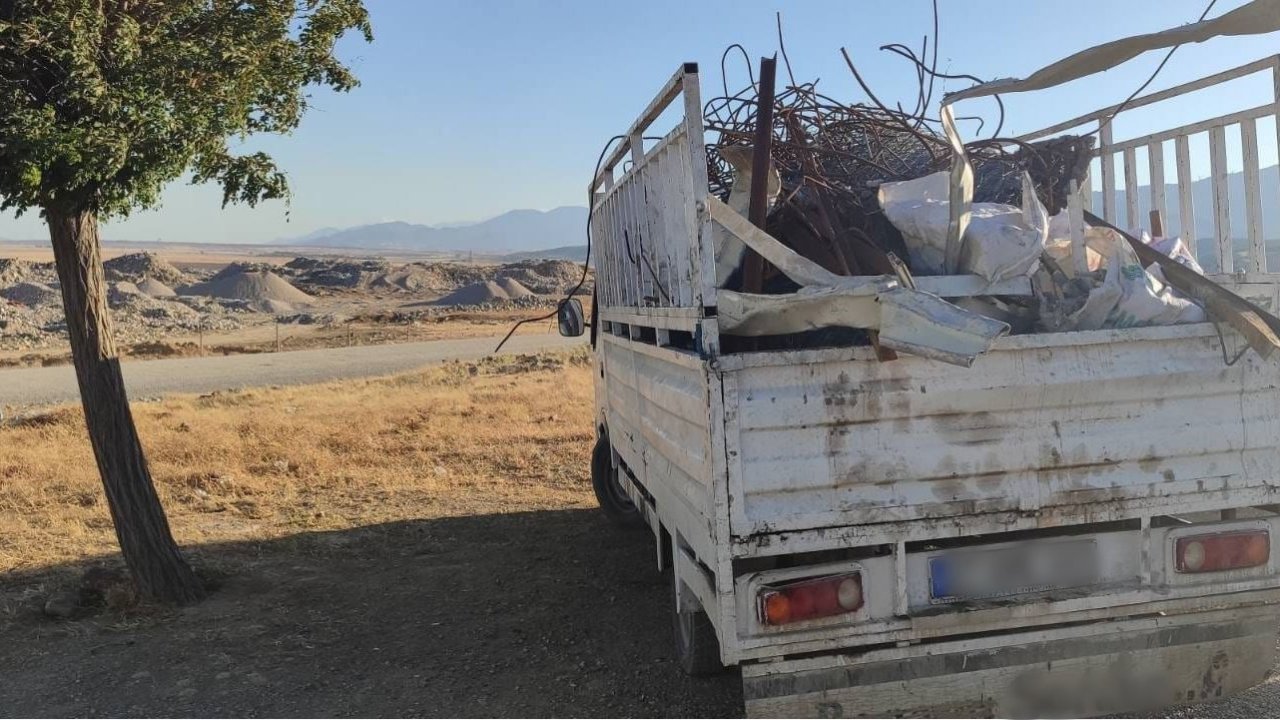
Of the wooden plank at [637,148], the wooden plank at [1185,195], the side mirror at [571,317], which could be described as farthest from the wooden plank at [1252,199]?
the side mirror at [571,317]

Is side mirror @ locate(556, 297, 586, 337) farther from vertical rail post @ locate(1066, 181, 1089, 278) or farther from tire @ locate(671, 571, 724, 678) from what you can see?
vertical rail post @ locate(1066, 181, 1089, 278)

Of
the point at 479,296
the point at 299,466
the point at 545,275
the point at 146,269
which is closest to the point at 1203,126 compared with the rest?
the point at 299,466

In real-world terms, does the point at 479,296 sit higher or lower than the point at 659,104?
higher

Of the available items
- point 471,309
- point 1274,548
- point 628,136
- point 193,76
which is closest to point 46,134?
point 193,76

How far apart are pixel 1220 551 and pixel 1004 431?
864mm

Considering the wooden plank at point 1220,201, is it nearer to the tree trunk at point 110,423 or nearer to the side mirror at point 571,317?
the side mirror at point 571,317

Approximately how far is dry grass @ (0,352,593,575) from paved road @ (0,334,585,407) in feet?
20.8

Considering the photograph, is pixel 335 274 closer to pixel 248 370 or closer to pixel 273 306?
pixel 273 306

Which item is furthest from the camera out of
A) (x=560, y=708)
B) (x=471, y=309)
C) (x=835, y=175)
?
(x=471, y=309)

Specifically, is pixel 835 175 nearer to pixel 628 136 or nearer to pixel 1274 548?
pixel 628 136

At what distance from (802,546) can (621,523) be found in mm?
4316

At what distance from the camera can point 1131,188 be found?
16.0 ft

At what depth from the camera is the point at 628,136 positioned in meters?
4.15

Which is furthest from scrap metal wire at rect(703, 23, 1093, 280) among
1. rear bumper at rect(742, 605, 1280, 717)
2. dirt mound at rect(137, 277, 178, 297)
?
dirt mound at rect(137, 277, 178, 297)
